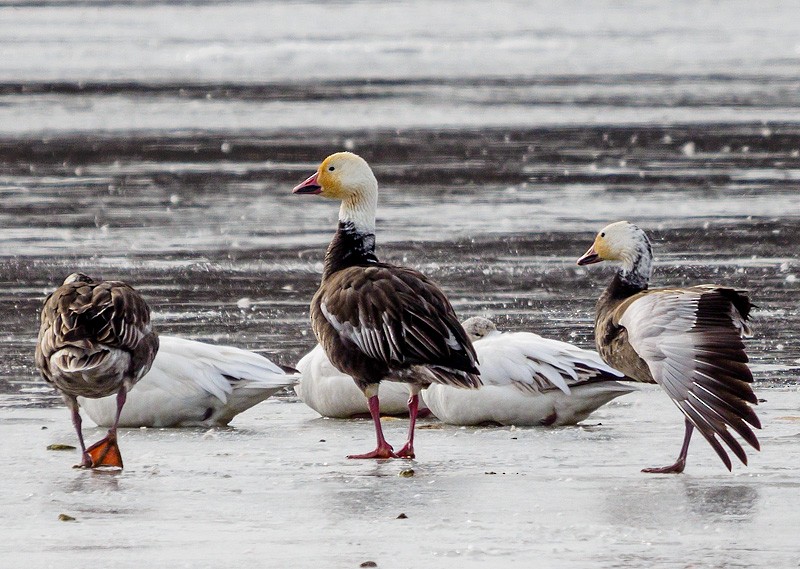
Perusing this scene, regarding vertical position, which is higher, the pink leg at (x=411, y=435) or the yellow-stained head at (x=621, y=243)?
the yellow-stained head at (x=621, y=243)

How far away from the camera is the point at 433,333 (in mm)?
7766

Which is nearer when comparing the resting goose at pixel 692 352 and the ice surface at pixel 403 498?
the ice surface at pixel 403 498

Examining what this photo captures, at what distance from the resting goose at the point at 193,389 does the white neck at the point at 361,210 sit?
0.88 m

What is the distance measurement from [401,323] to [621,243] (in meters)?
1.57

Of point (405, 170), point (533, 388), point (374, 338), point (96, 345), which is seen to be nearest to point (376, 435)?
point (374, 338)

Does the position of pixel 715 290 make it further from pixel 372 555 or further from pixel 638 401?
pixel 372 555

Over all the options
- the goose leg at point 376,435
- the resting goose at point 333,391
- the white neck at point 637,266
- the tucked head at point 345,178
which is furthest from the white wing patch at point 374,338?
the white neck at point 637,266

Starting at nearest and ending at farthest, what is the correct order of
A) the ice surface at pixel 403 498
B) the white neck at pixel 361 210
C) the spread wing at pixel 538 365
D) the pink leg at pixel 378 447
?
the ice surface at pixel 403 498 → the pink leg at pixel 378 447 → the spread wing at pixel 538 365 → the white neck at pixel 361 210

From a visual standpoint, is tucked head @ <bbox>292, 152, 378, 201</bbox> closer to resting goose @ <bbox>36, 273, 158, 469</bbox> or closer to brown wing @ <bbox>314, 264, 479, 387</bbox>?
brown wing @ <bbox>314, 264, 479, 387</bbox>

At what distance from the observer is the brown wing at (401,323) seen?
7.74 meters

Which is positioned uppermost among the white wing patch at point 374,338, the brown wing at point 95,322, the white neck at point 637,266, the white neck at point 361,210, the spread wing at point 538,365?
the white neck at point 361,210

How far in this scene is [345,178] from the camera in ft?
29.0

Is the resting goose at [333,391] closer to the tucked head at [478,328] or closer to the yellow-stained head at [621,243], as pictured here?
the tucked head at [478,328]

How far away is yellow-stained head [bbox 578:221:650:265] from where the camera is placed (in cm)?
868
